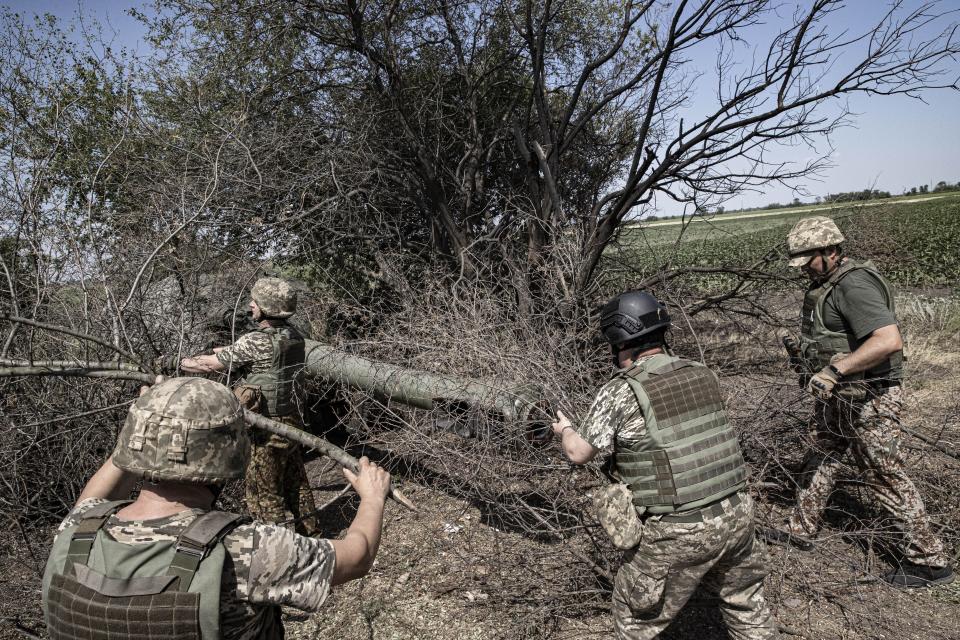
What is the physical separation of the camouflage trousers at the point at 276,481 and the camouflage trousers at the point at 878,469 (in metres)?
3.58

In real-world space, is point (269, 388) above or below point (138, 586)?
above

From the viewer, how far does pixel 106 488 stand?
2.06 m

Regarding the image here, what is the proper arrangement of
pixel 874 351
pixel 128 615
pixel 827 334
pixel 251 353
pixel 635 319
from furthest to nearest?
pixel 251 353
pixel 827 334
pixel 874 351
pixel 635 319
pixel 128 615

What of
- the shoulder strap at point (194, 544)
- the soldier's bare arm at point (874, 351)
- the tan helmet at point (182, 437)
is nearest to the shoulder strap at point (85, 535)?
the tan helmet at point (182, 437)

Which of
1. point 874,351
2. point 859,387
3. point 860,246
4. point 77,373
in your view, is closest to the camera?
point 77,373

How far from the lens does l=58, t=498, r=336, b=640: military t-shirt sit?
1.65 meters

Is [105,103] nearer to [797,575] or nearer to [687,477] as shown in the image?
[687,477]

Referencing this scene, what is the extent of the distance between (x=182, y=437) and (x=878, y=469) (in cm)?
393

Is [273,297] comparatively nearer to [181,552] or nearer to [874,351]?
[181,552]

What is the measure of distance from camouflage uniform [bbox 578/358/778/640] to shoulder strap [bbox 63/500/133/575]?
179 centimetres

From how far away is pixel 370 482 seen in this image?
2133 millimetres

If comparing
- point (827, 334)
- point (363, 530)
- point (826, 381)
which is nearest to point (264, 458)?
point (363, 530)

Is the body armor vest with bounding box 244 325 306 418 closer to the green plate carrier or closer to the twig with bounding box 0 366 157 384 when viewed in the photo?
the twig with bounding box 0 366 157 384

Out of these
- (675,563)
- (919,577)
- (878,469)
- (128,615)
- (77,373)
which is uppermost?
(77,373)
